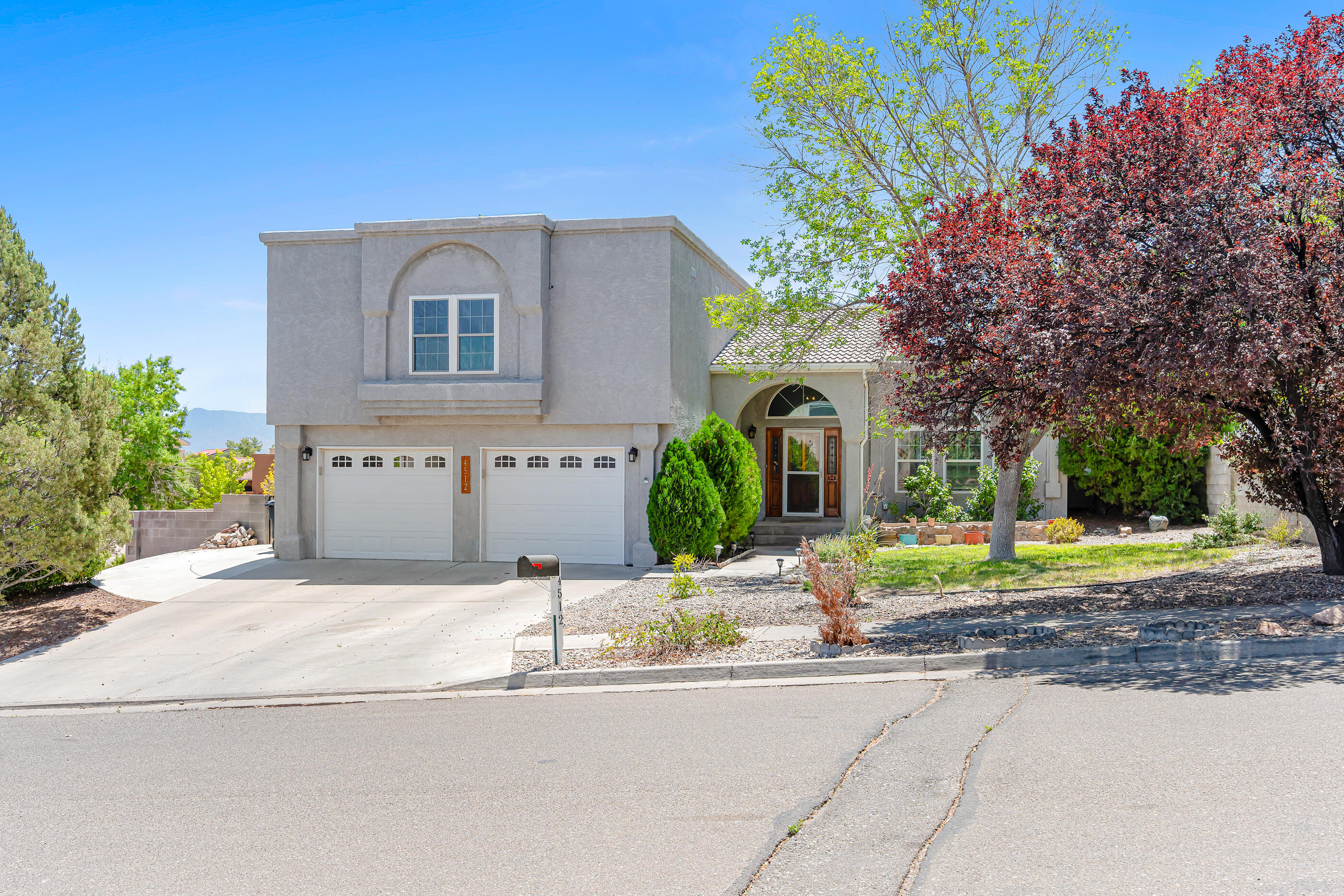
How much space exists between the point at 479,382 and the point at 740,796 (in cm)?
1303

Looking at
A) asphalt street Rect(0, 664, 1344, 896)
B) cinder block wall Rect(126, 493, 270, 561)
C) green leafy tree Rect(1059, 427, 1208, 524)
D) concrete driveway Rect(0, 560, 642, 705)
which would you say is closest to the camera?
asphalt street Rect(0, 664, 1344, 896)

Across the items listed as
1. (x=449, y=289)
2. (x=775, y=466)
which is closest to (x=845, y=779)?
(x=449, y=289)

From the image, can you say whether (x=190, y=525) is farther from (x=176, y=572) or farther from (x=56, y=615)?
(x=56, y=615)

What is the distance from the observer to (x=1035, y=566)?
48.8 ft

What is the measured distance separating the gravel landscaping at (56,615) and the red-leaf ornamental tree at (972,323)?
10.9 meters

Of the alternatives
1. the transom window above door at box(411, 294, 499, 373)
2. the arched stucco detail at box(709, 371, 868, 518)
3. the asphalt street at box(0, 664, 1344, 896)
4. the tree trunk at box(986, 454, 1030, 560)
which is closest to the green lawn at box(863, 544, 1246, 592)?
the tree trunk at box(986, 454, 1030, 560)

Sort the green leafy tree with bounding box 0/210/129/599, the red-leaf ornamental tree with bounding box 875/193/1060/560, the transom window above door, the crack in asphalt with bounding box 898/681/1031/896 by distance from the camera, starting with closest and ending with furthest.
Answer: the crack in asphalt with bounding box 898/681/1031/896 → the red-leaf ornamental tree with bounding box 875/193/1060/560 → the green leafy tree with bounding box 0/210/129/599 → the transom window above door

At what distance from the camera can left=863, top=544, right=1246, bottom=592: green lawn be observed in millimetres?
13305

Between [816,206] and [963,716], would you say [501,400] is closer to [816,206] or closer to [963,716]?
[816,206]

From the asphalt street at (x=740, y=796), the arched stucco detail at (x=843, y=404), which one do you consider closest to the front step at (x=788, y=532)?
the arched stucco detail at (x=843, y=404)

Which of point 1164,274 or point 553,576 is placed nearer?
point 1164,274

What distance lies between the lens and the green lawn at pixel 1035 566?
1330 centimetres

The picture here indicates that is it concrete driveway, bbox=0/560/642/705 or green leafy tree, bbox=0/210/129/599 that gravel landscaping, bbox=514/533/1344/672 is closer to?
concrete driveway, bbox=0/560/642/705

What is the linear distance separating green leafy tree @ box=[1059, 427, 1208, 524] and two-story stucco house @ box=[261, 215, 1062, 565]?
31.1 feet
